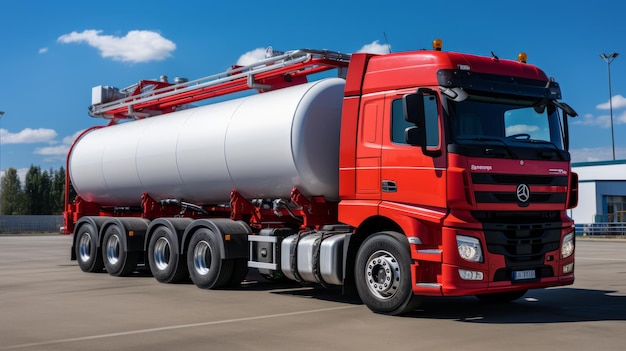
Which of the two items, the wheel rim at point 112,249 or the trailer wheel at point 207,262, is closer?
the trailer wheel at point 207,262

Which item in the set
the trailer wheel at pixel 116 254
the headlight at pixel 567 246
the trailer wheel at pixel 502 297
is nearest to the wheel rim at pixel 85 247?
the trailer wheel at pixel 116 254

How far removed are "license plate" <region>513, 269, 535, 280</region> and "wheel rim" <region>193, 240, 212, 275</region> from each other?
5.87m

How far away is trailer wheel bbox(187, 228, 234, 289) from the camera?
41.9 ft

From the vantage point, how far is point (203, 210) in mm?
14641

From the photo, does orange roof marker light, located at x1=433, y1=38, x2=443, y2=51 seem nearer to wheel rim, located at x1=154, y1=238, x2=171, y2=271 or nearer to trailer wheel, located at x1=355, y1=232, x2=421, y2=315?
trailer wheel, located at x1=355, y1=232, x2=421, y2=315

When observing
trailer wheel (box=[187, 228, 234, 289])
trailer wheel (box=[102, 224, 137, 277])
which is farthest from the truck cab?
trailer wheel (box=[102, 224, 137, 277])

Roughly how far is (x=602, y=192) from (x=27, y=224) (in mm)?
47226

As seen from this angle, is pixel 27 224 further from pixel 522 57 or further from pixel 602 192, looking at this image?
pixel 522 57

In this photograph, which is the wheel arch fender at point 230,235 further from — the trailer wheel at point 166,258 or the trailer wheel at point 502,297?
the trailer wheel at point 502,297

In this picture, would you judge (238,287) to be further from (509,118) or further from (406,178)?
(509,118)

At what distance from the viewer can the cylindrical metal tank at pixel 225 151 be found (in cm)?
1144

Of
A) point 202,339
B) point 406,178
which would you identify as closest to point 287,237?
point 406,178

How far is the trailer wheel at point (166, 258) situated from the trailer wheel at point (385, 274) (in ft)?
16.1

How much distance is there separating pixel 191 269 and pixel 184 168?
2010 millimetres
